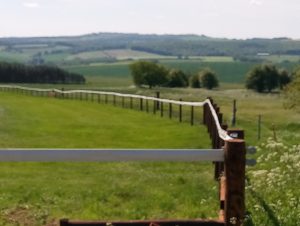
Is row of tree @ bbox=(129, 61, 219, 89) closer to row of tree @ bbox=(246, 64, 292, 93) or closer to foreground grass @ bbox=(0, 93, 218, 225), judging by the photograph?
row of tree @ bbox=(246, 64, 292, 93)

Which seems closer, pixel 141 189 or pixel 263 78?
pixel 141 189

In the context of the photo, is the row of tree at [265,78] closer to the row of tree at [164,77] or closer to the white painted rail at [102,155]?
the row of tree at [164,77]

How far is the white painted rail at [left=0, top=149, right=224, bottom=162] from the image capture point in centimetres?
655

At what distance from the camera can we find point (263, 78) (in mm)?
111062

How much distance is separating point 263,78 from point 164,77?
16.2 meters

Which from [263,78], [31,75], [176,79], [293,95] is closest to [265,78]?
[263,78]

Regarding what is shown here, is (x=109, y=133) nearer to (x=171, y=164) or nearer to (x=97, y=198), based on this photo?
(x=171, y=164)

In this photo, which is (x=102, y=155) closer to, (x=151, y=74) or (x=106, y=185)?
(x=106, y=185)

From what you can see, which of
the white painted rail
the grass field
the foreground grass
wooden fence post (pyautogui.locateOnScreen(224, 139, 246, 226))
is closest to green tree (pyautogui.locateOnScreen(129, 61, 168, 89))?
the foreground grass

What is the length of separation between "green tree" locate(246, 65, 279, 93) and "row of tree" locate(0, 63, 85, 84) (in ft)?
149

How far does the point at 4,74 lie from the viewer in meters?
132

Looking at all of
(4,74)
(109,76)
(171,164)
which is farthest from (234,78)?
(171,164)

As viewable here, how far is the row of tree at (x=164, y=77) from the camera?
374 ft

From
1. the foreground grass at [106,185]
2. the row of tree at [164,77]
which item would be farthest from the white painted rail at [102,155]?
the row of tree at [164,77]
